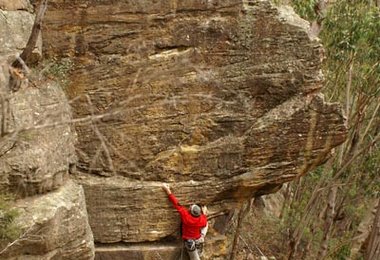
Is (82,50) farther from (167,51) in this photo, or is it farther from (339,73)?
(339,73)

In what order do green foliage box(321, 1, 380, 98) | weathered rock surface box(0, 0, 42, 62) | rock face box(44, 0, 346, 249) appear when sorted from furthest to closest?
green foliage box(321, 1, 380, 98), rock face box(44, 0, 346, 249), weathered rock surface box(0, 0, 42, 62)

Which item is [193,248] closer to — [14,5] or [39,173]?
[39,173]

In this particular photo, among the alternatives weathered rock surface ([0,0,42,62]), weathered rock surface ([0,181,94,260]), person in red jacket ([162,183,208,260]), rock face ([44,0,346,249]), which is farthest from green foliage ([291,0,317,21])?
weathered rock surface ([0,181,94,260])

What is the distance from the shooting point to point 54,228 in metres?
8.50

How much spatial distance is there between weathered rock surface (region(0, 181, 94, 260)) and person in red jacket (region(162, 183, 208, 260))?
1416 mm

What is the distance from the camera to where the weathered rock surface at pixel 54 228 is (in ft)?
26.9

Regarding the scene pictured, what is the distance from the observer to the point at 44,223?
27.2ft

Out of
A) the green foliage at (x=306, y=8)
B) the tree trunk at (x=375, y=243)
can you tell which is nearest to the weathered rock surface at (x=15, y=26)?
the green foliage at (x=306, y=8)

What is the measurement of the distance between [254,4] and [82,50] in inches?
99.2

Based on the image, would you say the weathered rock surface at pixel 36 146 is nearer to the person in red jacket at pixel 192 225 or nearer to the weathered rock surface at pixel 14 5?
the weathered rock surface at pixel 14 5

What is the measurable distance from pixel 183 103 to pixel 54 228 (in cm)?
257

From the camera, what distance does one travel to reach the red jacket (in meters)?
10.0

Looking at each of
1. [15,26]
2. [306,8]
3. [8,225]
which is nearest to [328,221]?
[306,8]

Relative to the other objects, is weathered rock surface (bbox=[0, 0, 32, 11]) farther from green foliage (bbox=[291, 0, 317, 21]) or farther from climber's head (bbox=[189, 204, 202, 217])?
green foliage (bbox=[291, 0, 317, 21])
